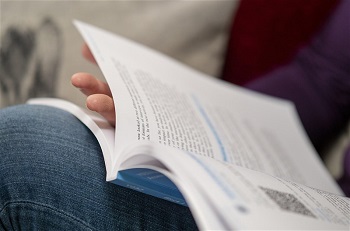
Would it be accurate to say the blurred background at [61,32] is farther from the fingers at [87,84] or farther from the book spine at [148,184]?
the book spine at [148,184]

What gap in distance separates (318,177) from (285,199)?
1.09ft

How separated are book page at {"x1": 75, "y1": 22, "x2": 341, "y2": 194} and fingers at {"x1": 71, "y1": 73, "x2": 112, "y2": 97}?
2 cm

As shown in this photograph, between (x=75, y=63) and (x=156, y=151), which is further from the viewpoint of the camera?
(x=75, y=63)

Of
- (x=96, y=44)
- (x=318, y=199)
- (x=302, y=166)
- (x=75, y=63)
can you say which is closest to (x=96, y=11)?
(x=75, y=63)

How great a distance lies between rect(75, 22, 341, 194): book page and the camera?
0.42 metres

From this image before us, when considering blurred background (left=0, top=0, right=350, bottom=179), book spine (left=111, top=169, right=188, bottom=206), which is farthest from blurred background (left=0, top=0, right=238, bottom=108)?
book spine (left=111, top=169, right=188, bottom=206)

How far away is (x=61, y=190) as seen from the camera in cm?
41

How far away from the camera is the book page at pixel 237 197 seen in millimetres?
289

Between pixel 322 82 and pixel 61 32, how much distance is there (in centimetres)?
45

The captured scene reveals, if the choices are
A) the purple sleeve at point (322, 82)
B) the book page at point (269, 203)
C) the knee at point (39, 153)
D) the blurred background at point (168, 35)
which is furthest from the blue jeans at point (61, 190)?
the purple sleeve at point (322, 82)

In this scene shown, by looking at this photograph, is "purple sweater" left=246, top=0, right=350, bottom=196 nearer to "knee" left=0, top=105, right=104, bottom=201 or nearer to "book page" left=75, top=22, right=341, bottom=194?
"book page" left=75, top=22, right=341, bottom=194

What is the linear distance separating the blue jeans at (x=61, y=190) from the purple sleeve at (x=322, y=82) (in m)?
0.43

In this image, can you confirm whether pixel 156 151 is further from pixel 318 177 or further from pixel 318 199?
pixel 318 177

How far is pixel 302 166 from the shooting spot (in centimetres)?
65
